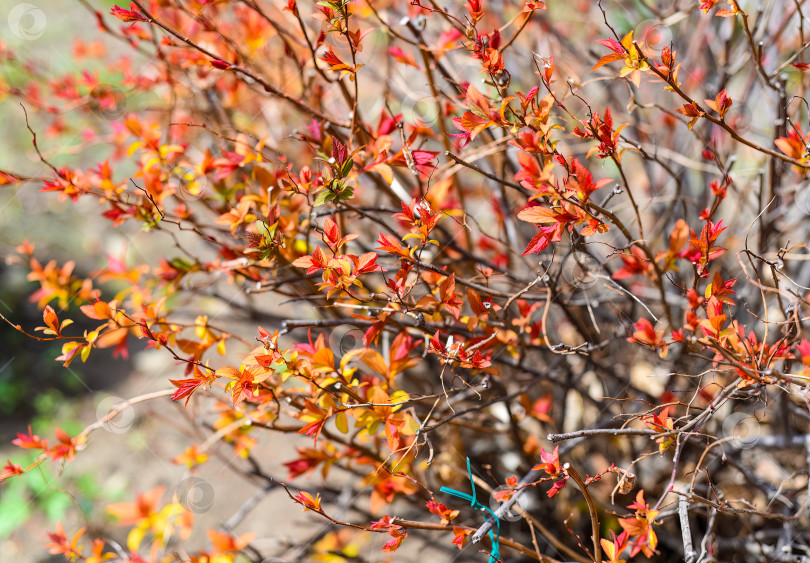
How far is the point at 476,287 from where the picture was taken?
4.01ft

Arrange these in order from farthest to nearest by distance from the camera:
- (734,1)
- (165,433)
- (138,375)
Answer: (138,375)
(165,433)
(734,1)

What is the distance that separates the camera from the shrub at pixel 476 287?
3.59 ft

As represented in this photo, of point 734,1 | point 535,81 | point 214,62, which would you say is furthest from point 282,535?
point 734,1

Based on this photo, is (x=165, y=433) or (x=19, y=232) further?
(x=19, y=232)

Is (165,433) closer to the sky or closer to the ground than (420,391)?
closer to the ground

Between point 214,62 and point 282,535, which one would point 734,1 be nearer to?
point 214,62

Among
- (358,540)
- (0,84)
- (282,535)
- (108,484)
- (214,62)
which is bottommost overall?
(108,484)

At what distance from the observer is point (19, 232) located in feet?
11.3

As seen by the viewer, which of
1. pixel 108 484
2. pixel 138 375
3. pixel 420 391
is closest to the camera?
pixel 420 391

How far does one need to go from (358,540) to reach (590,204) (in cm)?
156

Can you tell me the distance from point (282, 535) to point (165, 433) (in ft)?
2.90

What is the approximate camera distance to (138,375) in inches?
116

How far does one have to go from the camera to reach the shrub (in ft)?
3.59

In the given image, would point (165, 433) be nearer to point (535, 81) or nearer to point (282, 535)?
point (282, 535)
